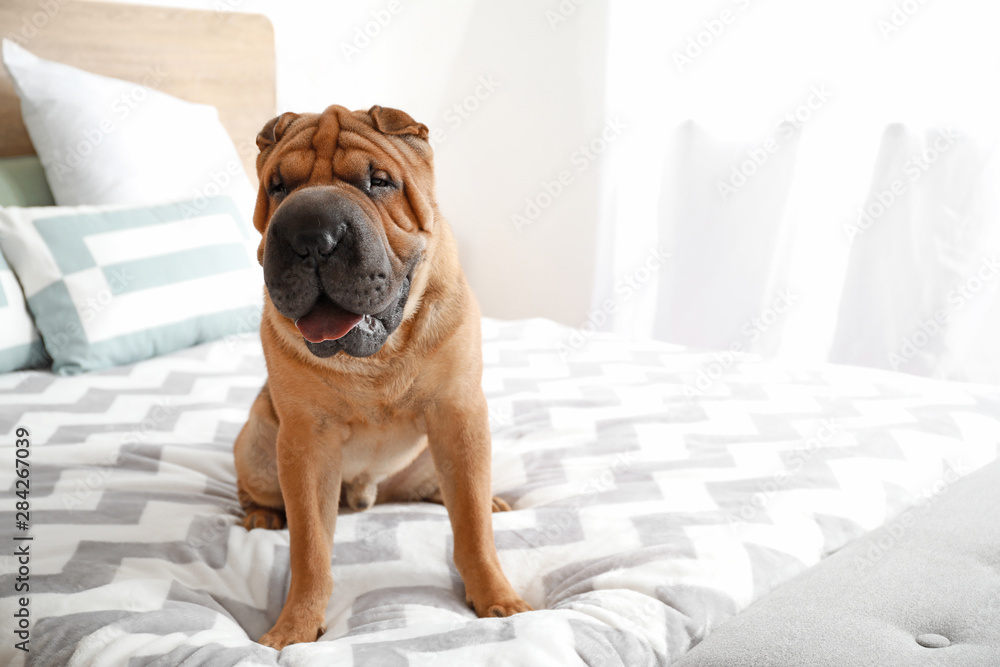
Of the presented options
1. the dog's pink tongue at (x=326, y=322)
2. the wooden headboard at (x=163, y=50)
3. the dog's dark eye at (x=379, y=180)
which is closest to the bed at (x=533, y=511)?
the dog's pink tongue at (x=326, y=322)

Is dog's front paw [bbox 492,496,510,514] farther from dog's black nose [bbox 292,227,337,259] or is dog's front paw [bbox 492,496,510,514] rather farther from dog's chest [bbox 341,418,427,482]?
dog's black nose [bbox 292,227,337,259]

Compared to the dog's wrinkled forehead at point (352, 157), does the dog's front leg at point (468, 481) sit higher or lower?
lower

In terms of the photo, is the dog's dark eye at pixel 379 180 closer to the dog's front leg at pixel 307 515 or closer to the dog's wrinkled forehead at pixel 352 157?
the dog's wrinkled forehead at pixel 352 157

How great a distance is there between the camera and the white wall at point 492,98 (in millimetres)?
3330

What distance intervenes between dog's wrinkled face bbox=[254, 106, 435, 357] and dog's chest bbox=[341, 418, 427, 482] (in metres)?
0.20

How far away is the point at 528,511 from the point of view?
142 cm

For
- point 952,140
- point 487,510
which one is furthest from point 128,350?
point 952,140

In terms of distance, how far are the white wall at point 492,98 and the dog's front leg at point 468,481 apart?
2.32 meters

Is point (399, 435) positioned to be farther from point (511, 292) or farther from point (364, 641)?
point (511, 292)

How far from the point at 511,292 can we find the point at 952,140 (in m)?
1.98

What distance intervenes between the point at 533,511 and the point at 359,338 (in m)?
0.56

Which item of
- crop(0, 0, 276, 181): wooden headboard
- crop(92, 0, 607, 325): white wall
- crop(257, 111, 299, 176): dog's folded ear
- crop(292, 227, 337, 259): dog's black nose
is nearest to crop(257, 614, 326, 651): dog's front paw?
crop(292, 227, 337, 259): dog's black nose

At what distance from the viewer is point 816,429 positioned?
5.60 feet

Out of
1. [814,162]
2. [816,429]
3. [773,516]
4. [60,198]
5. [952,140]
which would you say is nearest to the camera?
[773,516]
